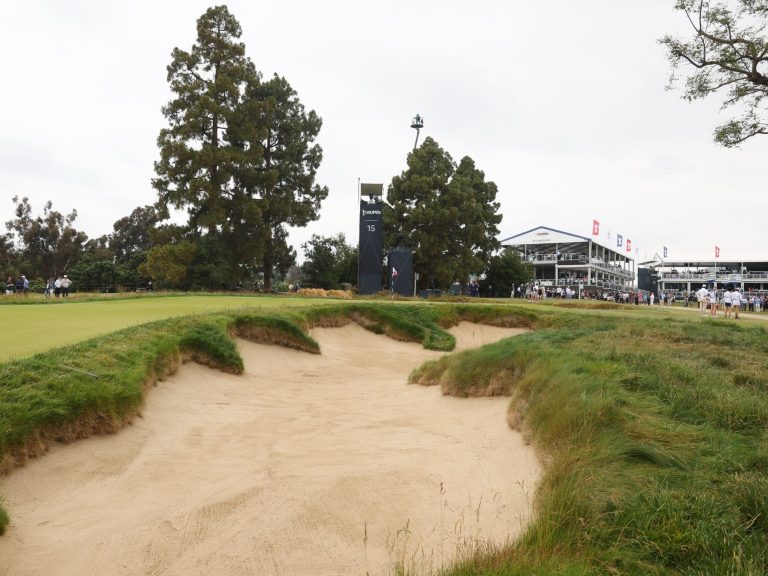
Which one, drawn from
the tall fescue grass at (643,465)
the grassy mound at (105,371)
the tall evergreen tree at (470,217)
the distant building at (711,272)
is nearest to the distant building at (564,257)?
the distant building at (711,272)

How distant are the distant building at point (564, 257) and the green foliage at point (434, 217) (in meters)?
38.0

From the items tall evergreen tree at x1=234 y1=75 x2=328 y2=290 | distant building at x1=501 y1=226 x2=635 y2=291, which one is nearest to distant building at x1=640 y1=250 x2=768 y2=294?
distant building at x1=501 y1=226 x2=635 y2=291

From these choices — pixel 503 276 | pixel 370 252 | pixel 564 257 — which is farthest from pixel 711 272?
pixel 370 252

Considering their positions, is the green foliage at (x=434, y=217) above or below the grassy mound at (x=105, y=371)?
above

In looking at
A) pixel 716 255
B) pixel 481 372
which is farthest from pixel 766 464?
pixel 716 255

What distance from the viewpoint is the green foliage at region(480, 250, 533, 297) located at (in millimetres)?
62688

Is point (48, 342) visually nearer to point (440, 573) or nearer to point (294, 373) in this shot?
point (294, 373)

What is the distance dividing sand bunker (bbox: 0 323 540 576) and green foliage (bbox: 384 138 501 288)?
39048 mm

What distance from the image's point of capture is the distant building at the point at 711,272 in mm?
89250

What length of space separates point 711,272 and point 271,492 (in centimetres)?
10602

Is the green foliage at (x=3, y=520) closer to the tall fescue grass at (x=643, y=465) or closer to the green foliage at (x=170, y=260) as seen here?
the tall fescue grass at (x=643, y=465)

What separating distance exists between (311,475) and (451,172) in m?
47.8

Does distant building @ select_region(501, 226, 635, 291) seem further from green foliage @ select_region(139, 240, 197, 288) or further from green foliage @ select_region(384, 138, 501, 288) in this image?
green foliage @ select_region(139, 240, 197, 288)

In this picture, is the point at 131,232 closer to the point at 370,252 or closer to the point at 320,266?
the point at 320,266
